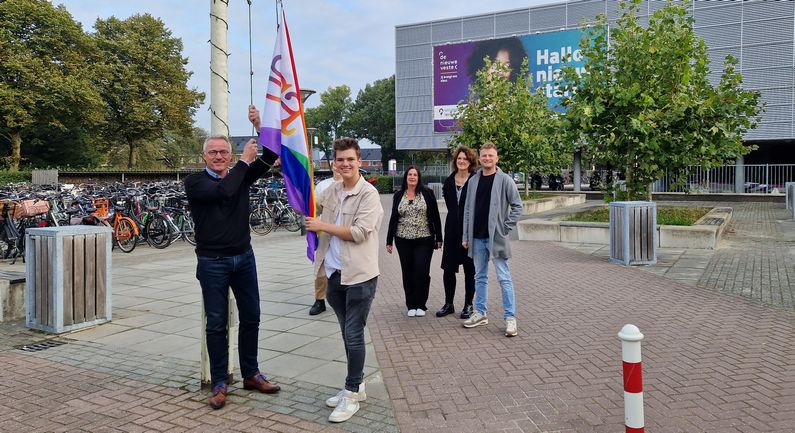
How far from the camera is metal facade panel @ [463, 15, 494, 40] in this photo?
4825 centimetres

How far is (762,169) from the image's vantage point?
106 feet

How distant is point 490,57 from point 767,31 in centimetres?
1757

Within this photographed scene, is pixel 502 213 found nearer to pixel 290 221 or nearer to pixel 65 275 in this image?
pixel 65 275

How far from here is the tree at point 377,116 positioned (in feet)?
219

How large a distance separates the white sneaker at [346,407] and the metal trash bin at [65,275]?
3476mm

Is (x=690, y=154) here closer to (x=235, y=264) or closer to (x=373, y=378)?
(x=373, y=378)

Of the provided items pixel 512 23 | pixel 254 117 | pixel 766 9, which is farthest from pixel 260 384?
pixel 512 23

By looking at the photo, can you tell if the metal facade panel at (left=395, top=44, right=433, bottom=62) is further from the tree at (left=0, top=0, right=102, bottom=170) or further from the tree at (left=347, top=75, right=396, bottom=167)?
the tree at (left=0, top=0, right=102, bottom=170)

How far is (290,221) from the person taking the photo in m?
16.5

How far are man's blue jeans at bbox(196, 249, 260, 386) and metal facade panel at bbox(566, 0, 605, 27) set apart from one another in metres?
44.0

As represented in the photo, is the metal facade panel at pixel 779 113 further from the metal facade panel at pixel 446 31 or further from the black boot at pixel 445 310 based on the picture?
the black boot at pixel 445 310

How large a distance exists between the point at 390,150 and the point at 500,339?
2519 inches

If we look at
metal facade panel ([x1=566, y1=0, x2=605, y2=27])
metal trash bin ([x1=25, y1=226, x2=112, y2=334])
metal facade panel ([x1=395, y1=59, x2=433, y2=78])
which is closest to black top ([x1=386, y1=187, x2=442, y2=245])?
metal trash bin ([x1=25, y1=226, x2=112, y2=334])

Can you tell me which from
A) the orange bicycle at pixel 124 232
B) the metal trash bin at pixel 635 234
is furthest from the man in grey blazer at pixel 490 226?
the orange bicycle at pixel 124 232
